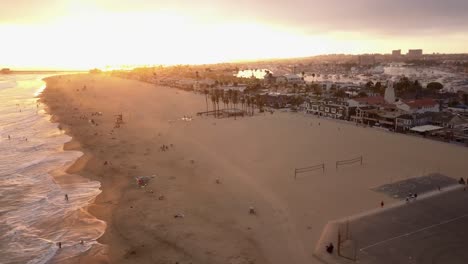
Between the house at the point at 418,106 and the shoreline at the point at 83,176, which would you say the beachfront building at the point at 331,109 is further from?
the shoreline at the point at 83,176

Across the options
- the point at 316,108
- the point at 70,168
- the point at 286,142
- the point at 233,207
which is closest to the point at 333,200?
the point at 233,207

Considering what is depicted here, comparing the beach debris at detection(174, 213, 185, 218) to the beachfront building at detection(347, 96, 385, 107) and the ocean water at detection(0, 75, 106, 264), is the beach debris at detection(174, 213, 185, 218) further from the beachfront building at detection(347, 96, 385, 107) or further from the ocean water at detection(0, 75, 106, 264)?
the beachfront building at detection(347, 96, 385, 107)

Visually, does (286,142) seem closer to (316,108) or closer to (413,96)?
(316,108)

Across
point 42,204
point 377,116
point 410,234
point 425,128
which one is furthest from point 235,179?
point 377,116

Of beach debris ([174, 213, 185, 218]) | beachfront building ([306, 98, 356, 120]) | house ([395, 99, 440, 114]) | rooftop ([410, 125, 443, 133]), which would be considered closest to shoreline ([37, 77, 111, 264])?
beach debris ([174, 213, 185, 218])

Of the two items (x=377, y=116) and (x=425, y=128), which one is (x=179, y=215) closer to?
(x=425, y=128)

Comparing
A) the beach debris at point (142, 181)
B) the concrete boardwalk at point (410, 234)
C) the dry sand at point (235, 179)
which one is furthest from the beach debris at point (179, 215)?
the concrete boardwalk at point (410, 234)
